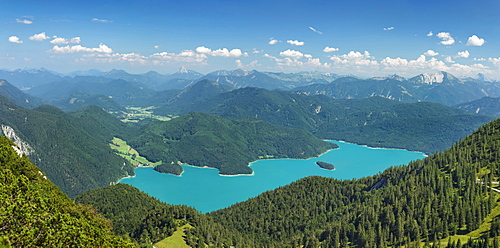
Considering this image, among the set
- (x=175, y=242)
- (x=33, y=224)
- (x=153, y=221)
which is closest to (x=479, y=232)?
(x=175, y=242)

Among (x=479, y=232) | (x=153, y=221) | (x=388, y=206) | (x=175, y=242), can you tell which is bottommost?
(x=175, y=242)

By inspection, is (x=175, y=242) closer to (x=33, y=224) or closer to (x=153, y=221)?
(x=153, y=221)

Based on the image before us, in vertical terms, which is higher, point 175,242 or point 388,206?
point 388,206

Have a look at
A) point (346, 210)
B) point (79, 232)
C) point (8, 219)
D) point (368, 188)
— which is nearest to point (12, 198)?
point (8, 219)

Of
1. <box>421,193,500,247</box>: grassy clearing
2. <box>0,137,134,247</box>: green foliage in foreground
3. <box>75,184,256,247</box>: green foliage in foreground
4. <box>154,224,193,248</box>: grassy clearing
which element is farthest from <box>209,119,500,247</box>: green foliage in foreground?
<box>0,137,134,247</box>: green foliage in foreground

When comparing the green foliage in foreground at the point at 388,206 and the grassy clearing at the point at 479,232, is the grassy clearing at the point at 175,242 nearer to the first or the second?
the green foliage in foreground at the point at 388,206

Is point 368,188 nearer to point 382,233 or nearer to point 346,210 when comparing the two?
point 346,210

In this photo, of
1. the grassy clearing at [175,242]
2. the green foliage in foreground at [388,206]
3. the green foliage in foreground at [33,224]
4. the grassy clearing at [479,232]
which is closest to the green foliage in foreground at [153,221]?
the grassy clearing at [175,242]
